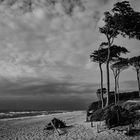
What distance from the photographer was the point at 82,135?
18.8m

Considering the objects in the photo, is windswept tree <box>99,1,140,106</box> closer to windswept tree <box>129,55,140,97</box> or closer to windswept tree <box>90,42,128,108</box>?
windswept tree <box>90,42,128,108</box>

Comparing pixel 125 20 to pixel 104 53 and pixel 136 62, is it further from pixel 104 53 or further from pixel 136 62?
pixel 136 62

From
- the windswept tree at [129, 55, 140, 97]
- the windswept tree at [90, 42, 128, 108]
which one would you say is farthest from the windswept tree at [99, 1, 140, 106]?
the windswept tree at [129, 55, 140, 97]

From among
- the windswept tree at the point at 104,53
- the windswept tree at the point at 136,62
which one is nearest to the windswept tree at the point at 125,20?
the windswept tree at the point at 104,53

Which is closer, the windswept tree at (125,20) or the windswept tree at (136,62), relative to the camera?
the windswept tree at (125,20)

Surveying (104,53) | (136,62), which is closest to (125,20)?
(104,53)

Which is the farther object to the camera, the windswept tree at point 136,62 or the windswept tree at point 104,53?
the windswept tree at point 136,62

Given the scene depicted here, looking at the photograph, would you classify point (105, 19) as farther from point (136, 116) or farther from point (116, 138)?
point (116, 138)

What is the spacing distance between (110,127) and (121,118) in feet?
5.12

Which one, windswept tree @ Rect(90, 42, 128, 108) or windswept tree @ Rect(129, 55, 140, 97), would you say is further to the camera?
windswept tree @ Rect(129, 55, 140, 97)

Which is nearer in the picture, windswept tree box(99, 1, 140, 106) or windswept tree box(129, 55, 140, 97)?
windswept tree box(99, 1, 140, 106)

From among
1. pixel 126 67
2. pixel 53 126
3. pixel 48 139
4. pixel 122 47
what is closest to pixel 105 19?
pixel 122 47

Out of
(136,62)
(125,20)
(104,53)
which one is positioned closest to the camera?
(125,20)

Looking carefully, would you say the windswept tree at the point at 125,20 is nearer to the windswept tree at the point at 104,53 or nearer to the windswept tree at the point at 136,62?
the windswept tree at the point at 104,53
